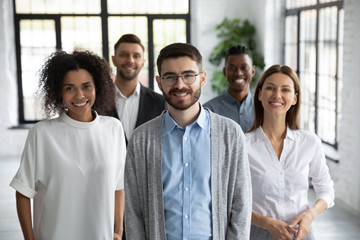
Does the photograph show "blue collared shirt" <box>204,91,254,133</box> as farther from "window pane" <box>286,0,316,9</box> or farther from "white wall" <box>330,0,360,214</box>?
"window pane" <box>286,0,316,9</box>

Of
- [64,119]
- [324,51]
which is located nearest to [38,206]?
[64,119]

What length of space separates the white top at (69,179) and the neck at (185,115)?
451 millimetres

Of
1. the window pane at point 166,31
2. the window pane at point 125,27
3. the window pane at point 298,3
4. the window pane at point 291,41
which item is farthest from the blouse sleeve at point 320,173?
the window pane at point 166,31

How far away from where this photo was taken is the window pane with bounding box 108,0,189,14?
8.36 m

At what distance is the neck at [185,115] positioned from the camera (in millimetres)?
1905

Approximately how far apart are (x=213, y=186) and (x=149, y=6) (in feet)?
23.0

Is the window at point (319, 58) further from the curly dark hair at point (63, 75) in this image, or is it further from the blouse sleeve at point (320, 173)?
the curly dark hair at point (63, 75)

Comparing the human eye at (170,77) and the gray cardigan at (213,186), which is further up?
the human eye at (170,77)

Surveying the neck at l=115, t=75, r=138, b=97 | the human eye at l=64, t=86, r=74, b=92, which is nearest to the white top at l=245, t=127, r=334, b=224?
the human eye at l=64, t=86, r=74, b=92

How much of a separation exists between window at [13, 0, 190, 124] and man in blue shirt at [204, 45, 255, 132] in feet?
17.5

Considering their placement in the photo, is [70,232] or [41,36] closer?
[70,232]

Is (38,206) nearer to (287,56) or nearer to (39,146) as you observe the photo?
(39,146)

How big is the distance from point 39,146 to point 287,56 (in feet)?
19.3

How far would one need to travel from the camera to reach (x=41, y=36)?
832 cm
